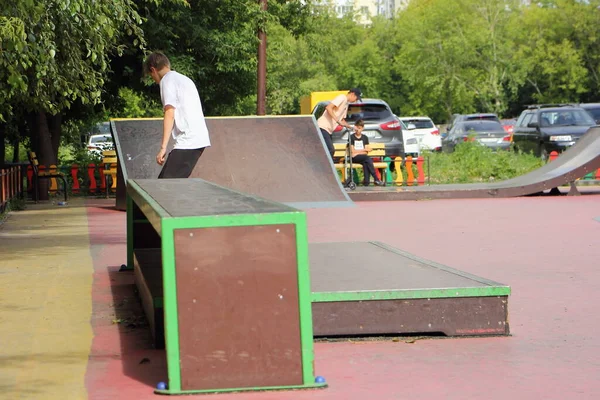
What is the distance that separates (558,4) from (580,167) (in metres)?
55.8

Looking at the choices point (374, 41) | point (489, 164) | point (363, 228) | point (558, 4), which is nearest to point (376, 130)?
point (489, 164)

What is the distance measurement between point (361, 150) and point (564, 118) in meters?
10.9

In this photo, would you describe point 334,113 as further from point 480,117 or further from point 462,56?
point 462,56

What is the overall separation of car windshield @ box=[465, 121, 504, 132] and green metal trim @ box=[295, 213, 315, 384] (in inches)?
1334

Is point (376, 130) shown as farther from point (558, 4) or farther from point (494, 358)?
point (558, 4)

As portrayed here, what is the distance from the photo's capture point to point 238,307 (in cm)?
511

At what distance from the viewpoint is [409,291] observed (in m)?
6.25

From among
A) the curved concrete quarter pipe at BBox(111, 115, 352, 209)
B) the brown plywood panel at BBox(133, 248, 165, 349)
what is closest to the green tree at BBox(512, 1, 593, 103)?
the curved concrete quarter pipe at BBox(111, 115, 352, 209)

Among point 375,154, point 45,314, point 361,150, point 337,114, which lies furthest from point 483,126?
point 45,314

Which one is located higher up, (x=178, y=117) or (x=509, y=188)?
(x=178, y=117)

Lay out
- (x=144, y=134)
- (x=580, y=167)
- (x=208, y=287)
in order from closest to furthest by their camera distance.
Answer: (x=208, y=287)
(x=144, y=134)
(x=580, y=167)

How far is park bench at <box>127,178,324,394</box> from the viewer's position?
505 centimetres

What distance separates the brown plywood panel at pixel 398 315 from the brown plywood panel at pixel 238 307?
1100 mm

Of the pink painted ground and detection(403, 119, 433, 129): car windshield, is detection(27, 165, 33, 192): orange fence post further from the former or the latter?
detection(403, 119, 433, 129): car windshield
